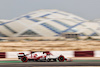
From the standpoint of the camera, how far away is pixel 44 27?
109 metres

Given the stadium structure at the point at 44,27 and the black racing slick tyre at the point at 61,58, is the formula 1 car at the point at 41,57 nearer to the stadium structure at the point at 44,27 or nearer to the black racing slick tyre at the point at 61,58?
the black racing slick tyre at the point at 61,58

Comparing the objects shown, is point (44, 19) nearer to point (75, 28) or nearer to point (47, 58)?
point (75, 28)

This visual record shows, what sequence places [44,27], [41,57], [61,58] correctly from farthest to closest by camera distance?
[44,27] → [61,58] → [41,57]

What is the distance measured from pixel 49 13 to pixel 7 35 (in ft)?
106

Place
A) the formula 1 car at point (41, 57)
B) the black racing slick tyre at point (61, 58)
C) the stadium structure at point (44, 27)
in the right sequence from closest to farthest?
1. the formula 1 car at point (41, 57)
2. the black racing slick tyre at point (61, 58)
3. the stadium structure at point (44, 27)

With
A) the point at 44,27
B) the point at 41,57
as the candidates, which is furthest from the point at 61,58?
the point at 44,27

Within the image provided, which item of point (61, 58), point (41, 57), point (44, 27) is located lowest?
point (61, 58)

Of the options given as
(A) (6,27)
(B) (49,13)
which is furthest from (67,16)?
(A) (6,27)

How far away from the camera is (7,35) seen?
107m

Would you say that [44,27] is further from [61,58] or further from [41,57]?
[41,57]

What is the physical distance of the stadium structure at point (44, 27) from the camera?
107m

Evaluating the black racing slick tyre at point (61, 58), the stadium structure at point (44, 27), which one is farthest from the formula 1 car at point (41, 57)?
the stadium structure at point (44, 27)

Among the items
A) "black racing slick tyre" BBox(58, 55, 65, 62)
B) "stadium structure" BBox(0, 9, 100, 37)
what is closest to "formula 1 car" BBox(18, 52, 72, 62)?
"black racing slick tyre" BBox(58, 55, 65, 62)

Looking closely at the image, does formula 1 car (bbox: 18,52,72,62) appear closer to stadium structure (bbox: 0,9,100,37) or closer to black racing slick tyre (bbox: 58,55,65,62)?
black racing slick tyre (bbox: 58,55,65,62)
